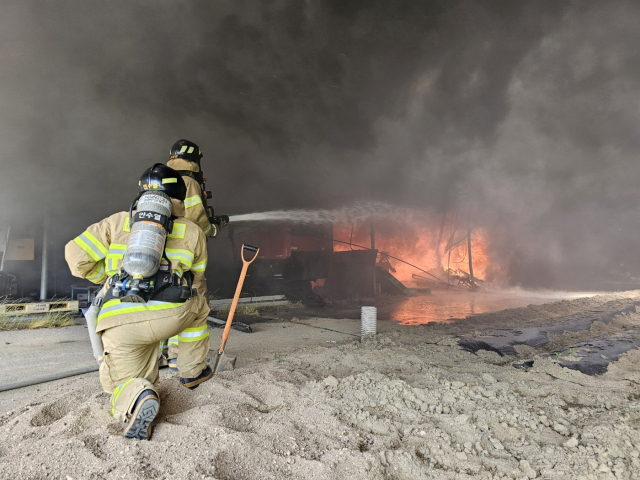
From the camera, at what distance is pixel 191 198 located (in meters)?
2.98

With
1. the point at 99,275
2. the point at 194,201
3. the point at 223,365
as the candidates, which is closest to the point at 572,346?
the point at 223,365

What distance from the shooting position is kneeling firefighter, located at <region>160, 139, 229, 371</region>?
2883 mm

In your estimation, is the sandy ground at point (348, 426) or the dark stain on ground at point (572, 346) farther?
the dark stain on ground at point (572, 346)

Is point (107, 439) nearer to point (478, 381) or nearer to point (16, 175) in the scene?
point (478, 381)

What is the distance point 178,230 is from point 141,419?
3.24 ft

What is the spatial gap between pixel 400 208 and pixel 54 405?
53.2 feet

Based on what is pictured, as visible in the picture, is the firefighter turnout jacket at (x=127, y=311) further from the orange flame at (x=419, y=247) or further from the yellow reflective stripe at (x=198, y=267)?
the orange flame at (x=419, y=247)

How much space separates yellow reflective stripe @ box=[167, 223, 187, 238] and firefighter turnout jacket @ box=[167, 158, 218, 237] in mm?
848

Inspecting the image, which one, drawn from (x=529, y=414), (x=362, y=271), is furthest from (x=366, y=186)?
(x=529, y=414)

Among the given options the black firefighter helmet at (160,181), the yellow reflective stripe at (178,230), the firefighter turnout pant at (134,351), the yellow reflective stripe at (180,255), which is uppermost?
the black firefighter helmet at (160,181)

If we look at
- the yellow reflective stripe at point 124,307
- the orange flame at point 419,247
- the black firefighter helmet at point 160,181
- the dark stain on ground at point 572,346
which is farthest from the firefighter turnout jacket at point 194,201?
the orange flame at point 419,247

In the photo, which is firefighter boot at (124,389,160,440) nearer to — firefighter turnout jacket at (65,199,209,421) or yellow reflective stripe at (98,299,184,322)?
firefighter turnout jacket at (65,199,209,421)

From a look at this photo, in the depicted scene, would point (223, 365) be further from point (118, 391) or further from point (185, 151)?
point (185, 151)

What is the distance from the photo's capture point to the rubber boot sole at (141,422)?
1.54 metres
